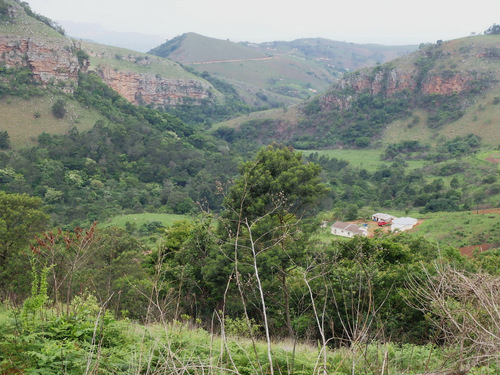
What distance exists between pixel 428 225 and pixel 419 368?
23.5 m

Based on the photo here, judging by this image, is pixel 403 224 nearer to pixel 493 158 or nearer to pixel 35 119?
pixel 493 158

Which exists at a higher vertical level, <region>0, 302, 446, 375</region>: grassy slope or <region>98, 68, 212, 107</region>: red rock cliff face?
<region>98, 68, 212, 107</region>: red rock cliff face

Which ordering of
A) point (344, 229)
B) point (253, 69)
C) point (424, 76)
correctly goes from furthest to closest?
point (253, 69) → point (424, 76) → point (344, 229)

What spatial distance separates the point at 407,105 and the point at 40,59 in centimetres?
5226

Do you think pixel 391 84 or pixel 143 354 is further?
pixel 391 84

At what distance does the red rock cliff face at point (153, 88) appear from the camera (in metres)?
71.2

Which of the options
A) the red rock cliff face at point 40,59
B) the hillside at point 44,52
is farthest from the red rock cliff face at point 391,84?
the red rock cliff face at point 40,59

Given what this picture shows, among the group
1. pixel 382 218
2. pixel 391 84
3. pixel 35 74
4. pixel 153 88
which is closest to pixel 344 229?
pixel 382 218

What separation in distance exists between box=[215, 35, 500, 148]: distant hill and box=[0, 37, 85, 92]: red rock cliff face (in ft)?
103

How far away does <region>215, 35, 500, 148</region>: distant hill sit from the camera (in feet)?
181

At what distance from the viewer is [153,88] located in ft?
258

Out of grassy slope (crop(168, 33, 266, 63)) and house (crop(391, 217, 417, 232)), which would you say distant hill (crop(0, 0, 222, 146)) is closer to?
house (crop(391, 217, 417, 232))

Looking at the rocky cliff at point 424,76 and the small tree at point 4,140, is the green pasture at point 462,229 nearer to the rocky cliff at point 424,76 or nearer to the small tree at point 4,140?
the small tree at point 4,140

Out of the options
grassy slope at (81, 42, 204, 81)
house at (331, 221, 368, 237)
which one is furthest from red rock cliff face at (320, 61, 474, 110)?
house at (331, 221, 368, 237)
